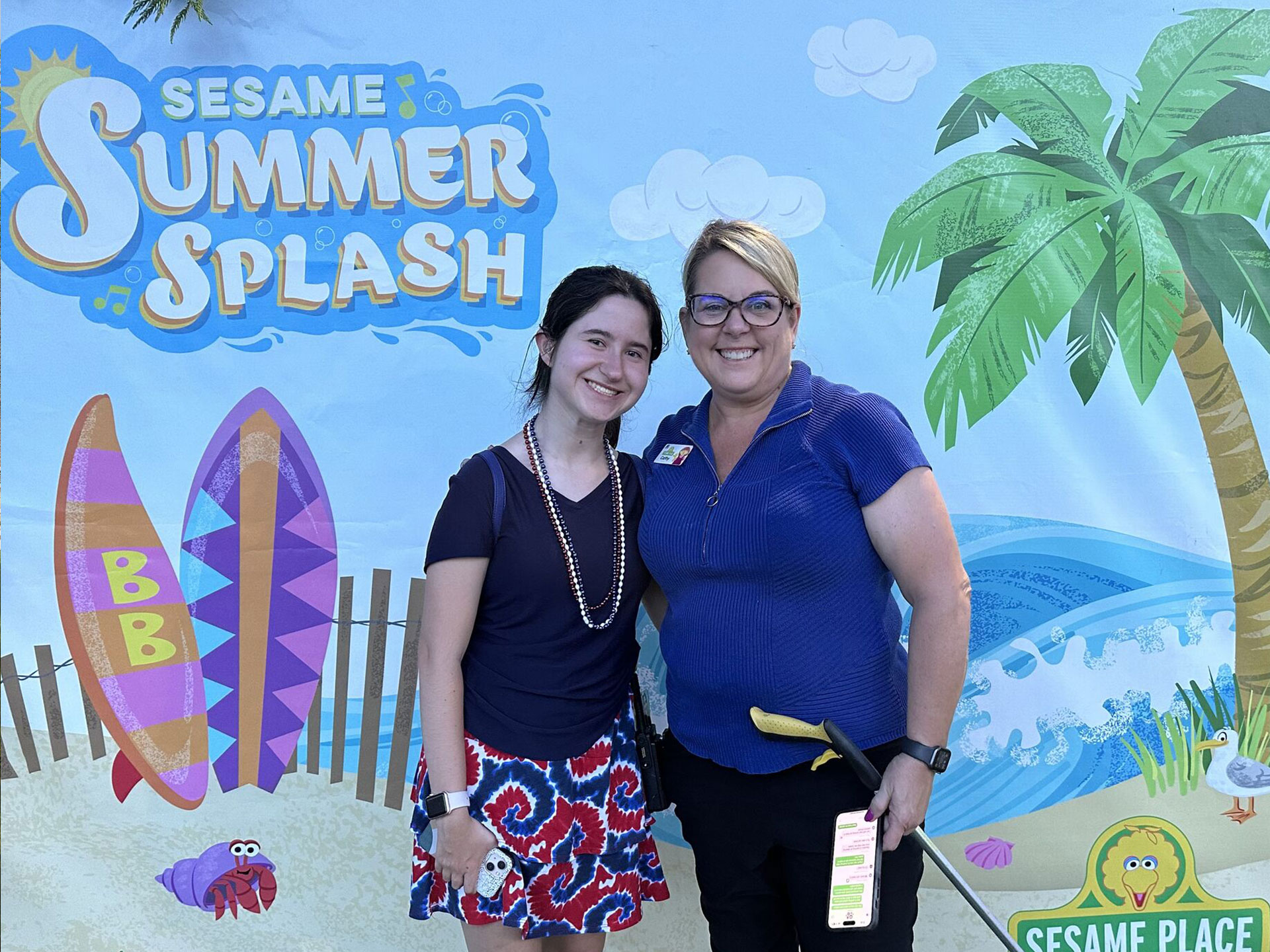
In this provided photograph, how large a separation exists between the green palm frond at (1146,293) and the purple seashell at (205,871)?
2394mm

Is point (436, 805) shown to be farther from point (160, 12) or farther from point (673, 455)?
point (160, 12)

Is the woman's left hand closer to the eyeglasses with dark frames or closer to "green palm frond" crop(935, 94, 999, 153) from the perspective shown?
the eyeglasses with dark frames

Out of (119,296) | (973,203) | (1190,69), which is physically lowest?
(119,296)

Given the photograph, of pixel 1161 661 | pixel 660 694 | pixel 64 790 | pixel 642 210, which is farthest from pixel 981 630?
pixel 64 790

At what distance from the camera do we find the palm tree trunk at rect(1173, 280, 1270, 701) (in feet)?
7.51

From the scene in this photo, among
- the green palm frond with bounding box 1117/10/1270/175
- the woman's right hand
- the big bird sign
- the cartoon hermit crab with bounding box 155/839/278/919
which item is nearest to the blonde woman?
the woman's right hand

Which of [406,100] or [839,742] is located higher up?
[406,100]

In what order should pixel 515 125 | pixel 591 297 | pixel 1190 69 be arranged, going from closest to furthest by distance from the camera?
pixel 591 297
pixel 1190 69
pixel 515 125

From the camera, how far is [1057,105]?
229 cm

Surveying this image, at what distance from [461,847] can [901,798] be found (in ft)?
2.36

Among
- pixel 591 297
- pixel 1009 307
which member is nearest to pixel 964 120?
pixel 1009 307

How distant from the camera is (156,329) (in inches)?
97.2

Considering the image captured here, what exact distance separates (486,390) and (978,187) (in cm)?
124

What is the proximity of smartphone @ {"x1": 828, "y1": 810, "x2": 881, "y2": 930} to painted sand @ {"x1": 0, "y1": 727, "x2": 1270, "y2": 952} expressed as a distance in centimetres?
88
